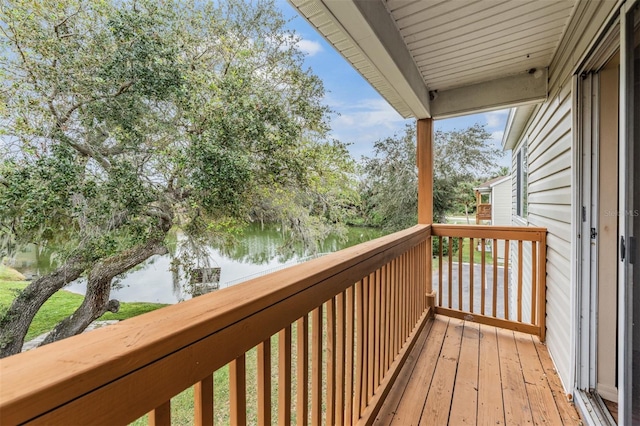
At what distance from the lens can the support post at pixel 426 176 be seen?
2928 millimetres

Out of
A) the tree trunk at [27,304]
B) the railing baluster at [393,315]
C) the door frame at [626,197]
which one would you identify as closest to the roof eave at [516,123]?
the door frame at [626,197]

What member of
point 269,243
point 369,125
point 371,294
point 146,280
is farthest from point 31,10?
point 369,125

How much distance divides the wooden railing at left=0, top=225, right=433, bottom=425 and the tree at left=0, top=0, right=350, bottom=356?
5363 mm

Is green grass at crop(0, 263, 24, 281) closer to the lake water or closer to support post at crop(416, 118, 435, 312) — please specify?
the lake water

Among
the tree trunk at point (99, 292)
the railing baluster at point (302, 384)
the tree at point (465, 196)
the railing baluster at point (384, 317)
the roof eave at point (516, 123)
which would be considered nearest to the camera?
the railing baluster at point (302, 384)

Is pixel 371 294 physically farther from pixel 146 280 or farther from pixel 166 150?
pixel 146 280

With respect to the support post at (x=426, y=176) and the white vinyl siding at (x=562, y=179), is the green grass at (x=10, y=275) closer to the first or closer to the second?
the support post at (x=426, y=176)

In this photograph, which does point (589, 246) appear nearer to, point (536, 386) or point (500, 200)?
point (536, 386)

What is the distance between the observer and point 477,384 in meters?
1.90

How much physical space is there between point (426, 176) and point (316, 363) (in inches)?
92.3

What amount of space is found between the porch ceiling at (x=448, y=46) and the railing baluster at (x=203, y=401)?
1.47 metres

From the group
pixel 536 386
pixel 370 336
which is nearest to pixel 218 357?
pixel 370 336

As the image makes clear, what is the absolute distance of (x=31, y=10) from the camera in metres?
4.94

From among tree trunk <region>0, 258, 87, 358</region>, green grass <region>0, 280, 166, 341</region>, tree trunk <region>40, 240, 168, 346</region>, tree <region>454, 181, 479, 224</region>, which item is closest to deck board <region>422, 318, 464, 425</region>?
green grass <region>0, 280, 166, 341</region>
